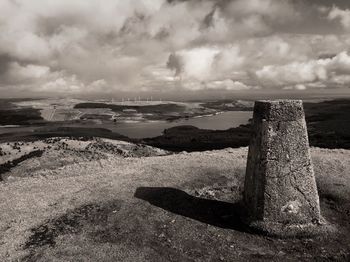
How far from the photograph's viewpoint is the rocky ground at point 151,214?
10398 millimetres

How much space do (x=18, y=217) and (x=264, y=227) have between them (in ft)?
27.5

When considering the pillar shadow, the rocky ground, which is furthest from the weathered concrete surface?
the pillar shadow

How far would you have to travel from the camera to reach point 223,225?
39.0 feet

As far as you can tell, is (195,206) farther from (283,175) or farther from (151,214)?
(283,175)

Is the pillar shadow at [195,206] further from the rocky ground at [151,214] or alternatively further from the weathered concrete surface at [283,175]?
the weathered concrete surface at [283,175]

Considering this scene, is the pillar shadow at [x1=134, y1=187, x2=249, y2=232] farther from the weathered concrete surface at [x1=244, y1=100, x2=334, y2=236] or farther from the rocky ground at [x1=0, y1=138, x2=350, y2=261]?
the weathered concrete surface at [x1=244, y1=100, x2=334, y2=236]

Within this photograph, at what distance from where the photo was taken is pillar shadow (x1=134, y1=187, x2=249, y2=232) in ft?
39.8

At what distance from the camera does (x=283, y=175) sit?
442 inches

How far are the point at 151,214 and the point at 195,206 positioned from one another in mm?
1656

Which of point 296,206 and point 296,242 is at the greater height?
point 296,206

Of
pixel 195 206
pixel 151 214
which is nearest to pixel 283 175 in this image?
pixel 195 206

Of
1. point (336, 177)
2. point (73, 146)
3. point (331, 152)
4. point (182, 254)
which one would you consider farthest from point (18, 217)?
point (73, 146)

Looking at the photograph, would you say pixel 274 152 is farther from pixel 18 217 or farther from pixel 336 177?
pixel 18 217

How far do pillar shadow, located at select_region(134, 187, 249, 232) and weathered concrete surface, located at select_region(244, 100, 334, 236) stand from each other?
0.98m
